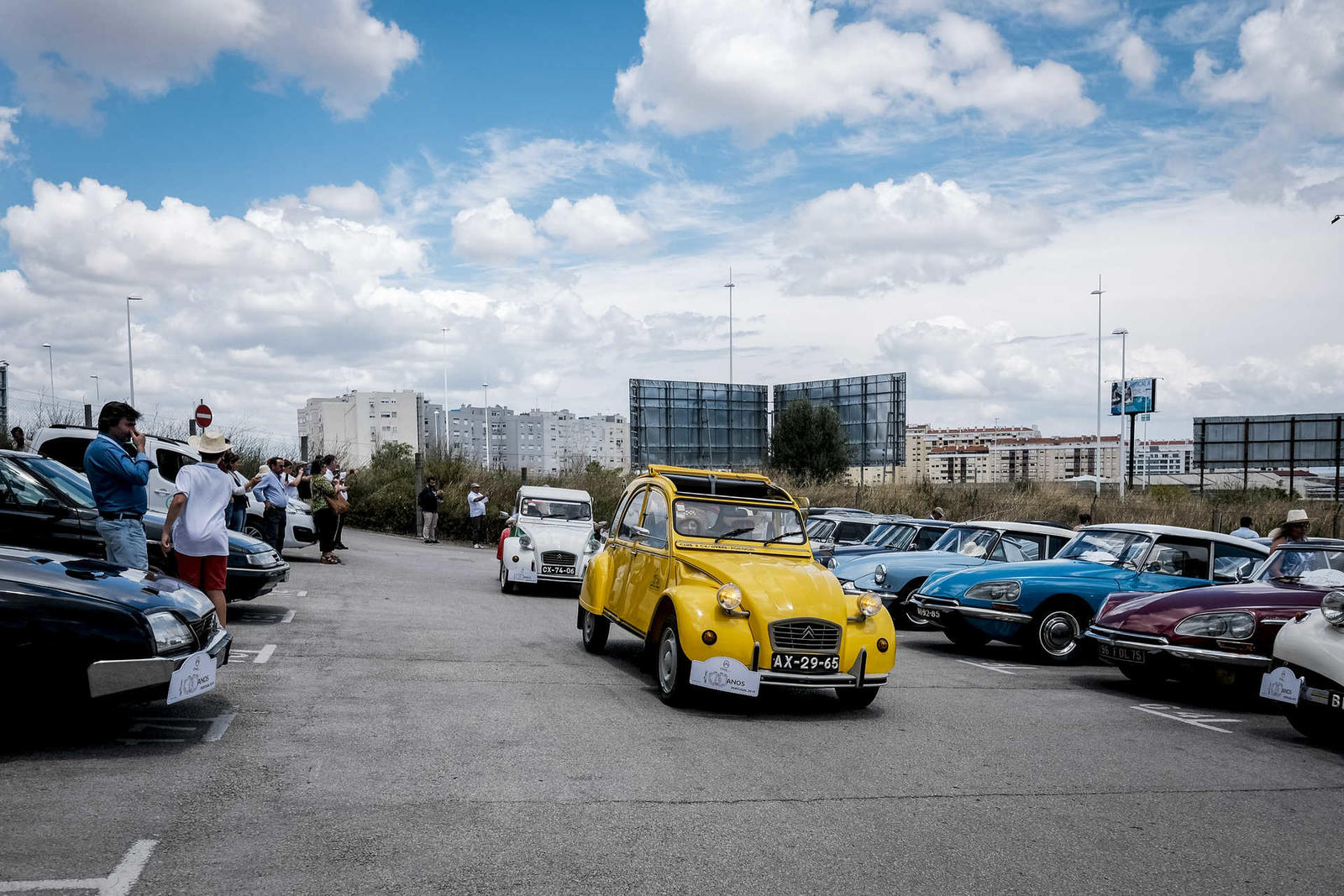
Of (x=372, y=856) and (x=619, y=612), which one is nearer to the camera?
(x=372, y=856)

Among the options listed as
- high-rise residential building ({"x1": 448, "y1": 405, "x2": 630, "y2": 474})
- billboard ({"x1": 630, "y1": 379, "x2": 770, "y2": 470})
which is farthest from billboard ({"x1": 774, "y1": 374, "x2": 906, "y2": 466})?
high-rise residential building ({"x1": 448, "y1": 405, "x2": 630, "y2": 474})

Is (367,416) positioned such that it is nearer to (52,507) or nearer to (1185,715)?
(52,507)

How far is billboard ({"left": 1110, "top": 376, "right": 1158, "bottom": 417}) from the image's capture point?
45094 millimetres

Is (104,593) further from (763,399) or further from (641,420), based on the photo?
(763,399)

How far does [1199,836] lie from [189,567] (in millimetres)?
7504

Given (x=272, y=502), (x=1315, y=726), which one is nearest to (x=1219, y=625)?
(x=1315, y=726)

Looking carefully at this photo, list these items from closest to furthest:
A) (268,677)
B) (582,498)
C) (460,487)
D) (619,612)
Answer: (268,677)
(619,612)
(582,498)
(460,487)

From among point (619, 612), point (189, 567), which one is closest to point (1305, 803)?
point (619, 612)

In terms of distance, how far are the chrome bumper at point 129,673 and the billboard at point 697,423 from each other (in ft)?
133

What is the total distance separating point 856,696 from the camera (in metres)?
8.48

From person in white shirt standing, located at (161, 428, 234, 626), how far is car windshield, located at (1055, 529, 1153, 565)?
29.7ft

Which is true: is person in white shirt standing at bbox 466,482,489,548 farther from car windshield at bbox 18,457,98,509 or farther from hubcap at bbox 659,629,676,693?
hubcap at bbox 659,629,676,693

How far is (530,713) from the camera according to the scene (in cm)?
768

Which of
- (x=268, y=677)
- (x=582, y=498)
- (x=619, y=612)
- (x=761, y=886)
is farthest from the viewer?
(x=582, y=498)
